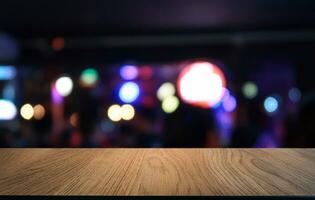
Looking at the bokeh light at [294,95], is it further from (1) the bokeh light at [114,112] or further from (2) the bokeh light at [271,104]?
(1) the bokeh light at [114,112]

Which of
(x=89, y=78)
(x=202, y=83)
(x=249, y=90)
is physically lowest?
(x=249, y=90)

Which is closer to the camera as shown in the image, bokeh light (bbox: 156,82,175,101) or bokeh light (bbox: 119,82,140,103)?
bokeh light (bbox: 156,82,175,101)

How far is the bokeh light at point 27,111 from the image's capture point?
565 centimetres

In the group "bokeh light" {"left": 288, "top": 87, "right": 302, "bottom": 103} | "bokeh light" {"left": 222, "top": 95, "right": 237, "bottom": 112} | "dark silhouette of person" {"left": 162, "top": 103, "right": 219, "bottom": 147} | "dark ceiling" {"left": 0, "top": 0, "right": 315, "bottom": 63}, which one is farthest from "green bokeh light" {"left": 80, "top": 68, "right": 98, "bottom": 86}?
"bokeh light" {"left": 288, "top": 87, "right": 302, "bottom": 103}

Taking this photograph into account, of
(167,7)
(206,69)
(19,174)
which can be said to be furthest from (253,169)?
(206,69)

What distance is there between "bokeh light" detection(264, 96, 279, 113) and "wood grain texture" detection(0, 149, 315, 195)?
5.39 meters

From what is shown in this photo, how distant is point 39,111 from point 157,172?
550 centimetres

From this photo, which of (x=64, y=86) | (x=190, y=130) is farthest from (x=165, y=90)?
(x=190, y=130)

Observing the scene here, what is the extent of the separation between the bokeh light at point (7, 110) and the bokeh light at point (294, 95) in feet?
13.9

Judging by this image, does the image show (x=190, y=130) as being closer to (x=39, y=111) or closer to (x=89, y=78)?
(x=89, y=78)

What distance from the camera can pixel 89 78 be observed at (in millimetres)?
6008

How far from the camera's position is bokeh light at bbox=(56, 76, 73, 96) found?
6.07m

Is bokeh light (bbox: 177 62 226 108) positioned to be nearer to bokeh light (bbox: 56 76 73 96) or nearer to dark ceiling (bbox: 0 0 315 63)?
dark ceiling (bbox: 0 0 315 63)

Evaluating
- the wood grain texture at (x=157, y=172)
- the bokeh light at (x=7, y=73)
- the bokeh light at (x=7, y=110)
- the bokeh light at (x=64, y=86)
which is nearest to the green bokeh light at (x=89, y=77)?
the bokeh light at (x=64, y=86)
